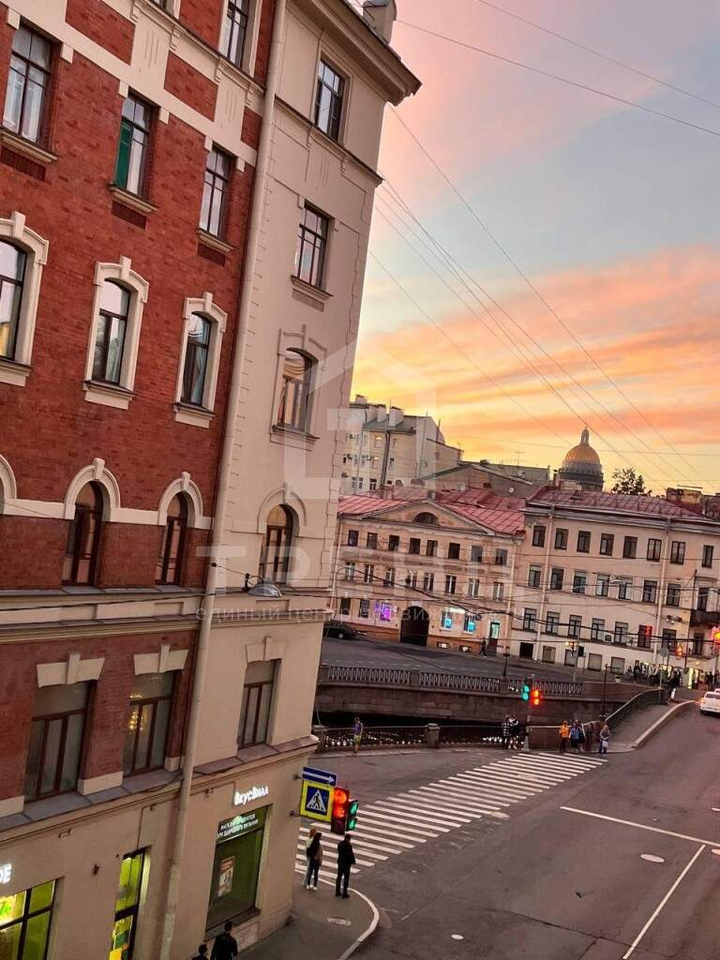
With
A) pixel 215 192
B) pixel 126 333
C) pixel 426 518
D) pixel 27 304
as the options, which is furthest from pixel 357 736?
pixel 426 518

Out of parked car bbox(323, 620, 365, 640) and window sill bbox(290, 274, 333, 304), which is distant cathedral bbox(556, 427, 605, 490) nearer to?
parked car bbox(323, 620, 365, 640)

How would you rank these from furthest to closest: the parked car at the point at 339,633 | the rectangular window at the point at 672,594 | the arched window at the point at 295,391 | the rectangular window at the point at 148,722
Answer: the rectangular window at the point at 672,594
the parked car at the point at 339,633
the arched window at the point at 295,391
the rectangular window at the point at 148,722

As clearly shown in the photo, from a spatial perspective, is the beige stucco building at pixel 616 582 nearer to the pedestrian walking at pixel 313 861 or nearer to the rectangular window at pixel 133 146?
the pedestrian walking at pixel 313 861

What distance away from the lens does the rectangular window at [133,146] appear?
15062mm

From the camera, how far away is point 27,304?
1345 cm

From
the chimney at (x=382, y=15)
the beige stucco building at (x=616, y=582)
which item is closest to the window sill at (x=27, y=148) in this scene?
the chimney at (x=382, y=15)

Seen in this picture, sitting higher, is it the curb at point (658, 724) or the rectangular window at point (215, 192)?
the rectangular window at point (215, 192)

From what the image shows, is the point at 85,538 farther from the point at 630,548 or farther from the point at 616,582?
the point at 630,548

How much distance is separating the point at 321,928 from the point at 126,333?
13.5m

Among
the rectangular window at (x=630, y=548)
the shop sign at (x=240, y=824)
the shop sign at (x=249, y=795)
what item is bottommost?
the shop sign at (x=240, y=824)

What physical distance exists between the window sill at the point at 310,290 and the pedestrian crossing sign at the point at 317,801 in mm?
10028

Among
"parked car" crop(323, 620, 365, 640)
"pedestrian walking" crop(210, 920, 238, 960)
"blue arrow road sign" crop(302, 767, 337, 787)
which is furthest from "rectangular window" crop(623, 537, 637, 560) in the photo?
"pedestrian walking" crop(210, 920, 238, 960)

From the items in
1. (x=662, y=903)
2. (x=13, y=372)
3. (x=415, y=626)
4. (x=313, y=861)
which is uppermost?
(x=13, y=372)

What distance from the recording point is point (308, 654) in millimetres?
21359
